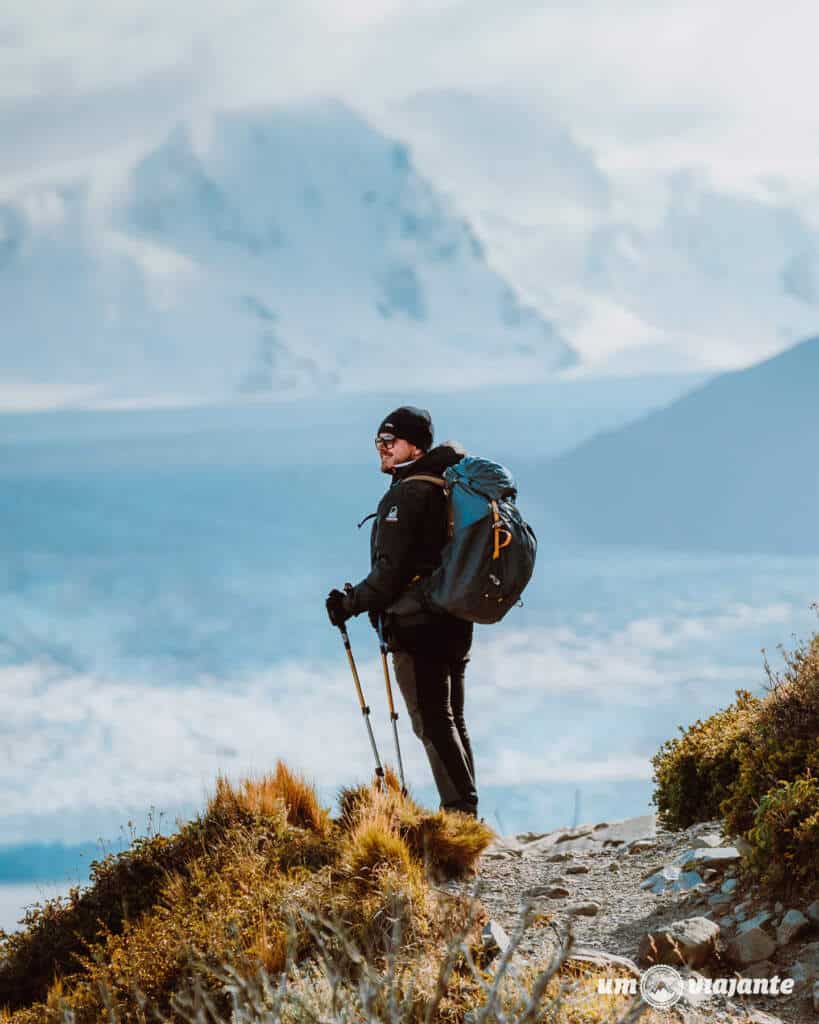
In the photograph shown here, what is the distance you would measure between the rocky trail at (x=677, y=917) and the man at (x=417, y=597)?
0.92 metres

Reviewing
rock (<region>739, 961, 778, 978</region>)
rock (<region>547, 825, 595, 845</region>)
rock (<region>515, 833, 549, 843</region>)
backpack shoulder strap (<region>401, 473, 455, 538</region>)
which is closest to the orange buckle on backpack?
backpack shoulder strap (<region>401, 473, 455, 538</region>)

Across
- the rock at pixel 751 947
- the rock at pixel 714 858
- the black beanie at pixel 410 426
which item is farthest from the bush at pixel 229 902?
the black beanie at pixel 410 426

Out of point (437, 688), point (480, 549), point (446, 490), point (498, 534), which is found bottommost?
point (437, 688)

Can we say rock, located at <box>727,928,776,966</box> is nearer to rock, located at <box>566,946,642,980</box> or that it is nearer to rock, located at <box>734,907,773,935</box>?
rock, located at <box>734,907,773,935</box>

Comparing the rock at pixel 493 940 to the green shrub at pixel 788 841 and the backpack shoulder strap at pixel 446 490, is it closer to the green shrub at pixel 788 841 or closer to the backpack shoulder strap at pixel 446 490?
the green shrub at pixel 788 841

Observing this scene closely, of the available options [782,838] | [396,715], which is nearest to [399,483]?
[396,715]

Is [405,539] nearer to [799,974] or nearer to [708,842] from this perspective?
[708,842]

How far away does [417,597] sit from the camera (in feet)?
28.6

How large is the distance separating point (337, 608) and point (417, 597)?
0.70 m

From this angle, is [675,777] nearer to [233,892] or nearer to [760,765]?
[760,765]

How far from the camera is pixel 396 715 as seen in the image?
934cm

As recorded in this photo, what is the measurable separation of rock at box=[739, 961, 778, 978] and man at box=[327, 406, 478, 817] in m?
2.69

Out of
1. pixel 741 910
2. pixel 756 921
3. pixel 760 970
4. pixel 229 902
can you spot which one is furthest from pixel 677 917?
pixel 229 902

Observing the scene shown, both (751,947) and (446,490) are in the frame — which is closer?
(751,947)
